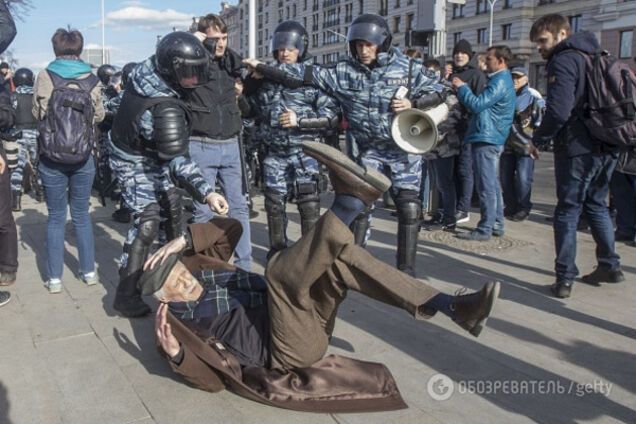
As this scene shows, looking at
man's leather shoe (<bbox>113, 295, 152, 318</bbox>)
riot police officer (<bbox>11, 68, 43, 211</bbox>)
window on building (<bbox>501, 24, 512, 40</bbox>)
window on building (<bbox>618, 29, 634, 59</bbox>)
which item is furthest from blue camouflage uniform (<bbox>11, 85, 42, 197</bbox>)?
window on building (<bbox>501, 24, 512, 40</bbox>)

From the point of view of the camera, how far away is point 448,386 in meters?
3.04

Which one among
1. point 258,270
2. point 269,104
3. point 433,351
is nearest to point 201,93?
point 269,104

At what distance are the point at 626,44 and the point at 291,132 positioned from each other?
3948cm

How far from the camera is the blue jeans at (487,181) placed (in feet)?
20.4

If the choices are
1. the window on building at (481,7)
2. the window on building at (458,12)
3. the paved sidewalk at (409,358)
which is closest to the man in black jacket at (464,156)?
the paved sidewalk at (409,358)

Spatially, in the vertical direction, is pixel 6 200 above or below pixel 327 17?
below

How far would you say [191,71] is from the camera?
363 centimetres

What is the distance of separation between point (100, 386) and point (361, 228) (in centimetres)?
237

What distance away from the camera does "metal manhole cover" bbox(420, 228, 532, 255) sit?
586cm

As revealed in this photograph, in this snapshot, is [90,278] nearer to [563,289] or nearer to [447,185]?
[563,289]

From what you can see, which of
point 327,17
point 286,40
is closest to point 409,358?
point 286,40

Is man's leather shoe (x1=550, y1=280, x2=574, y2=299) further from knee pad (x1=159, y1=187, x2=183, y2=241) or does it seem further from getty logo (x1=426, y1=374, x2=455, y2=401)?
knee pad (x1=159, y1=187, x2=183, y2=241)

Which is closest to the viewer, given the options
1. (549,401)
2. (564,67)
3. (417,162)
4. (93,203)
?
(549,401)

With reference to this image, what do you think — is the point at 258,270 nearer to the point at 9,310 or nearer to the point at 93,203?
the point at 9,310
